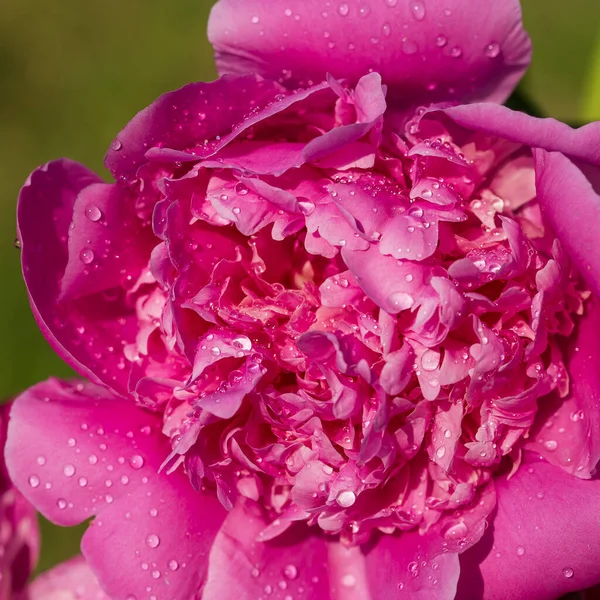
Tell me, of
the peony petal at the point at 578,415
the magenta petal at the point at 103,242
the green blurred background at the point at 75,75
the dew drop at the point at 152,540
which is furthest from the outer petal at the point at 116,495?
the green blurred background at the point at 75,75

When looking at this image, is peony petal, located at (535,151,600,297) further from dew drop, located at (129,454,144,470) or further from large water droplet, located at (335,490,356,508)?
dew drop, located at (129,454,144,470)

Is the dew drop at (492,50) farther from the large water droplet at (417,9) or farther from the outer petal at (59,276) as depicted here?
the outer petal at (59,276)

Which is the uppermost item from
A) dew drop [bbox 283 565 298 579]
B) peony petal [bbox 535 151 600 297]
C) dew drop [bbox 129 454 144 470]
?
peony petal [bbox 535 151 600 297]

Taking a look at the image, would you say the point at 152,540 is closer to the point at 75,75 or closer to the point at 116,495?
the point at 116,495

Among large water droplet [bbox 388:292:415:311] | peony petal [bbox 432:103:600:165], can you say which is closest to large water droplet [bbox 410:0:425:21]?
peony petal [bbox 432:103:600:165]

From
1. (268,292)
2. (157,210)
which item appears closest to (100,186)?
(157,210)

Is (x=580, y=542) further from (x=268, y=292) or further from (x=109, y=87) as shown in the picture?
(x=109, y=87)
